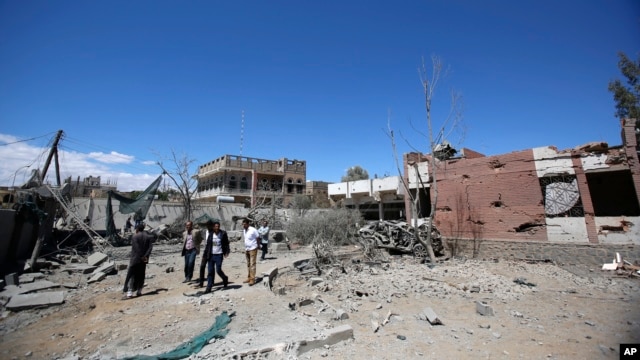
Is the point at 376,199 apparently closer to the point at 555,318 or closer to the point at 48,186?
the point at 555,318

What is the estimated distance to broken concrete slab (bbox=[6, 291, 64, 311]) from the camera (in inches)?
251

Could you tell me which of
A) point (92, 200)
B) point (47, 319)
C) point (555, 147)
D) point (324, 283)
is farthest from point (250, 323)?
point (92, 200)

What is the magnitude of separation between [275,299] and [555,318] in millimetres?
5800

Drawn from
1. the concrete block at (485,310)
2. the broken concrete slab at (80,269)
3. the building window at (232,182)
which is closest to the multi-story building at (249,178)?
the building window at (232,182)

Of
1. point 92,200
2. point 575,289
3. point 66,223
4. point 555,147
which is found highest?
point 555,147

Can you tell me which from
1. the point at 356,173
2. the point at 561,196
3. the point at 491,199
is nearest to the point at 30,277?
the point at 491,199

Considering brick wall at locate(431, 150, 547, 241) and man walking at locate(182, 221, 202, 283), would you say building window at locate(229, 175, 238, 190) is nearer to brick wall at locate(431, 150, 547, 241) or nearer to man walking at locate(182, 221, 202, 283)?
brick wall at locate(431, 150, 547, 241)

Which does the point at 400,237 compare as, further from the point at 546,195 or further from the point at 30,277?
the point at 30,277

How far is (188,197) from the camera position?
1975cm

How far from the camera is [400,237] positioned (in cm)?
1447

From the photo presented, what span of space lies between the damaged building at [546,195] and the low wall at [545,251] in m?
0.20

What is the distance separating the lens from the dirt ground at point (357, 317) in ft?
14.2

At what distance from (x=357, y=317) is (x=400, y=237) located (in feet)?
30.5

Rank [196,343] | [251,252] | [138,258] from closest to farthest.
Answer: [196,343]
[138,258]
[251,252]
